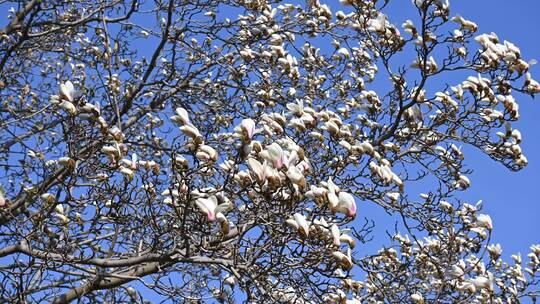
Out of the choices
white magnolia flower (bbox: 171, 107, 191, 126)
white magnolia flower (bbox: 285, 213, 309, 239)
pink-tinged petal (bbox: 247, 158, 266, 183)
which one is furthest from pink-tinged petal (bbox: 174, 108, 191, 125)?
white magnolia flower (bbox: 285, 213, 309, 239)

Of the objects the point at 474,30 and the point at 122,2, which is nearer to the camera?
the point at 474,30

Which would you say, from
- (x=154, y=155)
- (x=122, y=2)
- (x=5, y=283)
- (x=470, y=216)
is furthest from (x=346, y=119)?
(x=5, y=283)

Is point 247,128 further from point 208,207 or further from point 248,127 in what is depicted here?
point 208,207

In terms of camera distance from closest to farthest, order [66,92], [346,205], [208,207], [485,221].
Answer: [208,207] → [346,205] → [66,92] → [485,221]

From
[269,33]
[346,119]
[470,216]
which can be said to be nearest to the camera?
[470,216]

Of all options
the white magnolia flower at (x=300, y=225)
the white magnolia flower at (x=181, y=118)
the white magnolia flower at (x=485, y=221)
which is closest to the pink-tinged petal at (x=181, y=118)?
the white magnolia flower at (x=181, y=118)

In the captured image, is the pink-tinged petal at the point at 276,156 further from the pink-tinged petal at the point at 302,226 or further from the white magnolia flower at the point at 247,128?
the pink-tinged petal at the point at 302,226

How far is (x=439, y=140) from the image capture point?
575 cm

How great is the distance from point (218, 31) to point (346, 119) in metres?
1.65

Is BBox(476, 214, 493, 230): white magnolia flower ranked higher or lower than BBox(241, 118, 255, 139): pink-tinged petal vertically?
higher

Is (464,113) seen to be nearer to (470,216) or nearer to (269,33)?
(470,216)

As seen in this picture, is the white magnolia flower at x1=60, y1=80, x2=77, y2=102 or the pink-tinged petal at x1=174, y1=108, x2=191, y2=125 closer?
the pink-tinged petal at x1=174, y1=108, x2=191, y2=125

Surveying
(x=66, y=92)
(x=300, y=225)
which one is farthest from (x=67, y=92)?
(x=300, y=225)

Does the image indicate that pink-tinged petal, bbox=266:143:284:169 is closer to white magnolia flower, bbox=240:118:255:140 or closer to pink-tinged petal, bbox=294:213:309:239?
white magnolia flower, bbox=240:118:255:140
